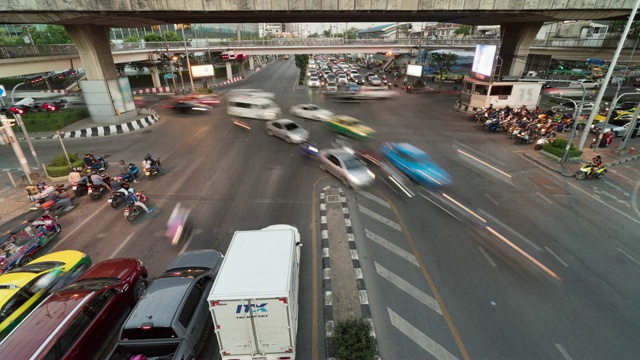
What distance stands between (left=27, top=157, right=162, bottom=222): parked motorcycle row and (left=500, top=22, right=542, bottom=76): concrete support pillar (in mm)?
36127

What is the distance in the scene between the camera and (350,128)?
76.5 feet

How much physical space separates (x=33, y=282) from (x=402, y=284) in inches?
440

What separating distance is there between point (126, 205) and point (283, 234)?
9.43 metres

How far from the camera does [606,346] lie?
7762mm

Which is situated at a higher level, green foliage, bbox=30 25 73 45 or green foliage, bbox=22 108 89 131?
green foliage, bbox=30 25 73 45

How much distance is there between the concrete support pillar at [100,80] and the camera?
2416cm

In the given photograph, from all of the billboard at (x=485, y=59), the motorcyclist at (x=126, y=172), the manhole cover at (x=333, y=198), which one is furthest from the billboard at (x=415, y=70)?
the motorcyclist at (x=126, y=172)

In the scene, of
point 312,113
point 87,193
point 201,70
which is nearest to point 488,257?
point 87,193

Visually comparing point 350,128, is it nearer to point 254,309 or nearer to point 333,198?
point 333,198

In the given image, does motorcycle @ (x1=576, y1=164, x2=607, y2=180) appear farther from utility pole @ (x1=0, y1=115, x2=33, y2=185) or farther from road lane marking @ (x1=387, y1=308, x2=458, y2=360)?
utility pole @ (x1=0, y1=115, x2=33, y2=185)

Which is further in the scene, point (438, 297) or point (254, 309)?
point (438, 297)

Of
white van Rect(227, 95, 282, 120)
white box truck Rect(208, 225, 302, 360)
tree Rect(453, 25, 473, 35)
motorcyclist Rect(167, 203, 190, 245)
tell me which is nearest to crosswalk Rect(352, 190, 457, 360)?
white box truck Rect(208, 225, 302, 360)

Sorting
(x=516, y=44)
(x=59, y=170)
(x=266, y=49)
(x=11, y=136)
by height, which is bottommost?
(x=59, y=170)

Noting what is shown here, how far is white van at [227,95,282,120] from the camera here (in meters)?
27.9
